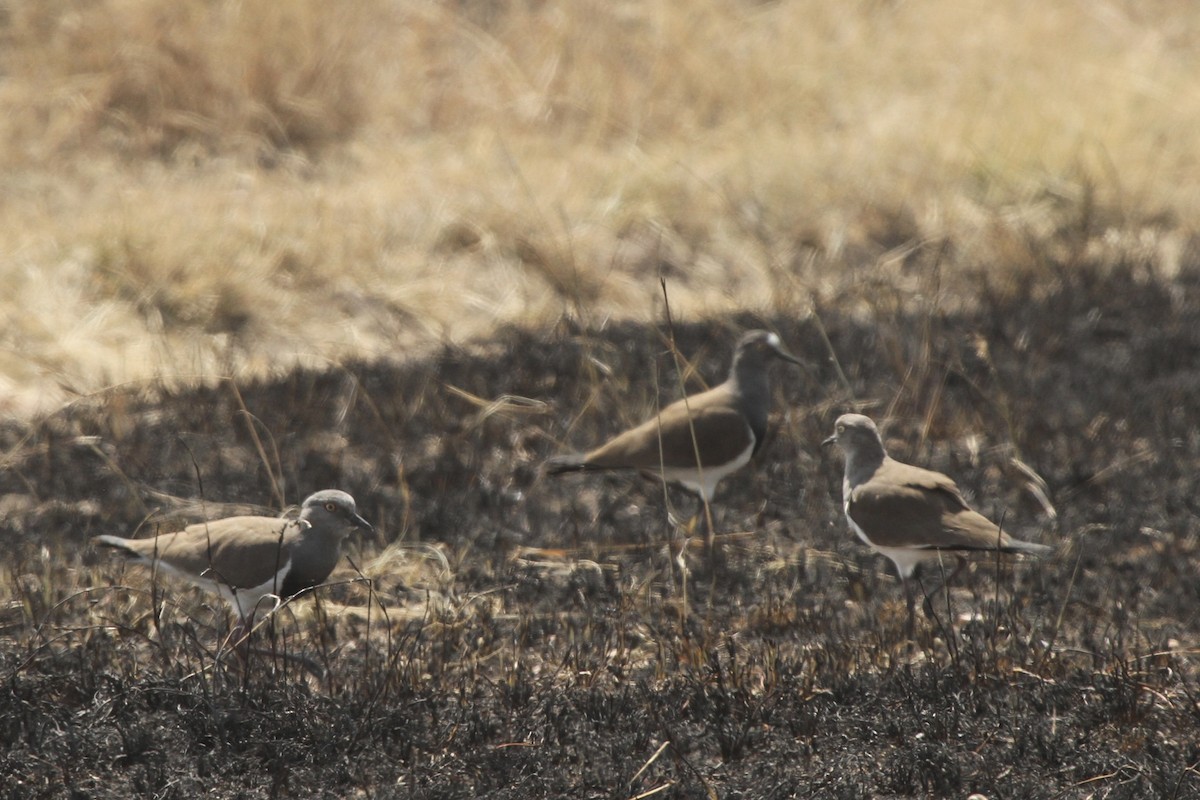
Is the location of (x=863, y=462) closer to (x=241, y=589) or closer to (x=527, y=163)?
(x=241, y=589)

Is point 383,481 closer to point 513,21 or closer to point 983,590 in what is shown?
point 983,590

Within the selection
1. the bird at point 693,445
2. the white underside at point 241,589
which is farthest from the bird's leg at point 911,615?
the white underside at point 241,589

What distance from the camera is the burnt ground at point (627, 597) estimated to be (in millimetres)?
4609

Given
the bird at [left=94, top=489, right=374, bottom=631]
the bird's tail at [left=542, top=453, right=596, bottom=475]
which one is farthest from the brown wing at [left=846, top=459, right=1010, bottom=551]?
the bird at [left=94, top=489, right=374, bottom=631]

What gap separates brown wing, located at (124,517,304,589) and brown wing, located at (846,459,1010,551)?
2.19 meters

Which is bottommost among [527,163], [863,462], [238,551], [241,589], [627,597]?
[527,163]

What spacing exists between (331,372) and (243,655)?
386cm

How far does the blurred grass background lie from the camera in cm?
993

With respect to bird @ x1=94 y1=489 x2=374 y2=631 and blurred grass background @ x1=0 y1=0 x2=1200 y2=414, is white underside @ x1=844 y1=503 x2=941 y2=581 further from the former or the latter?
blurred grass background @ x1=0 y1=0 x2=1200 y2=414

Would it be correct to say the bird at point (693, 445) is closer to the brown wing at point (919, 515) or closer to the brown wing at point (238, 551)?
the brown wing at point (919, 515)

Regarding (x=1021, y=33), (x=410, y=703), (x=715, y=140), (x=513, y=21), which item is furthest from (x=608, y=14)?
(x=410, y=703)

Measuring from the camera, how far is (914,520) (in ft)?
18.3

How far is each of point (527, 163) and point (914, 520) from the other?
Result: 25.0ft

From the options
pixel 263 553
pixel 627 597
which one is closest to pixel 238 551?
pixel 263 553
